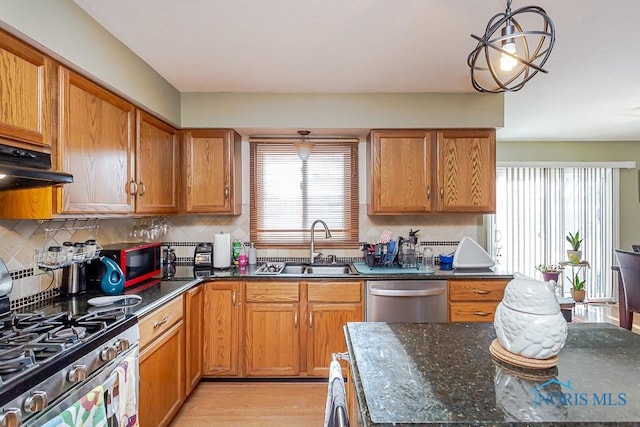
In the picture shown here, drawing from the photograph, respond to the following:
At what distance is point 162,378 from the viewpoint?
211cm

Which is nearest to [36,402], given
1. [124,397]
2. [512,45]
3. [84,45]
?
[124,397]

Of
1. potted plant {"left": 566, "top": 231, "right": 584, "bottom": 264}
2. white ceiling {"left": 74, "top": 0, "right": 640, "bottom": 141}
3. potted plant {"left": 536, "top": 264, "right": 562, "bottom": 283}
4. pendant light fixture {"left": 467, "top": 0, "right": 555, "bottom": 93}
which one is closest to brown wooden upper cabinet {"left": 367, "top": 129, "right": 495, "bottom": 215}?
white ceiling {"left": 74, "top": 0, "right": 640, "bottom": 141}

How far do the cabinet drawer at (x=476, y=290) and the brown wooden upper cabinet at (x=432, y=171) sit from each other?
63 centimetres

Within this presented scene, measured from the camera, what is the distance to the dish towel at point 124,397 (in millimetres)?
1468

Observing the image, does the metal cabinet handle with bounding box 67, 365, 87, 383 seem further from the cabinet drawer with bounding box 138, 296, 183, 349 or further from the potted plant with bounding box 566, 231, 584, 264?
the potted plant with bounding box 566, 231, 584, 264

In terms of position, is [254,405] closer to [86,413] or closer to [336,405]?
[86,413]

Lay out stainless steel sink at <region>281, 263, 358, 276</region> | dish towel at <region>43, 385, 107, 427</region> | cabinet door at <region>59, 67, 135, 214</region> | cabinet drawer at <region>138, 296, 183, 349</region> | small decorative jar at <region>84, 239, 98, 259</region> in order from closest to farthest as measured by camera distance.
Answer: dish towel at <region>43, 385, 107, 427</region> → cabinet door at <region>59, 67, 135, 214</region> → cabinet drawer at <region>138, 296, 183, 349</region> → small decorative jar at <region>84, 239, 98, 259</region> → stainless steel sink at <region>281, 263, 358, 276</region>

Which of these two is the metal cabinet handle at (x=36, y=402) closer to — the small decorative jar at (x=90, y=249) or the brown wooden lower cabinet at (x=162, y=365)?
the brown wooden lower cabinet at (x=162, y=365)

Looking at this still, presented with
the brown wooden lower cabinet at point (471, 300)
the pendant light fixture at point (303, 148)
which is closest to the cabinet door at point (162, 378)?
the pendant light fixture at point (303, 148)

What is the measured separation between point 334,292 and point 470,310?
3.52 ft

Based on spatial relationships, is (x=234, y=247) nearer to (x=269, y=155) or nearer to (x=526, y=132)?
(x=269, y=155)

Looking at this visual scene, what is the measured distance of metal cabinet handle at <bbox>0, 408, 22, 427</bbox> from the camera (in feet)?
3.35

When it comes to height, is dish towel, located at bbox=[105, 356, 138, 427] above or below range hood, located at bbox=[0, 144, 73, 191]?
below

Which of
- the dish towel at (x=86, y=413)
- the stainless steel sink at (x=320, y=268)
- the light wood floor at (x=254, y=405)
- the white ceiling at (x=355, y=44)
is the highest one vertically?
the white ceiling at (x=355, y=44)
